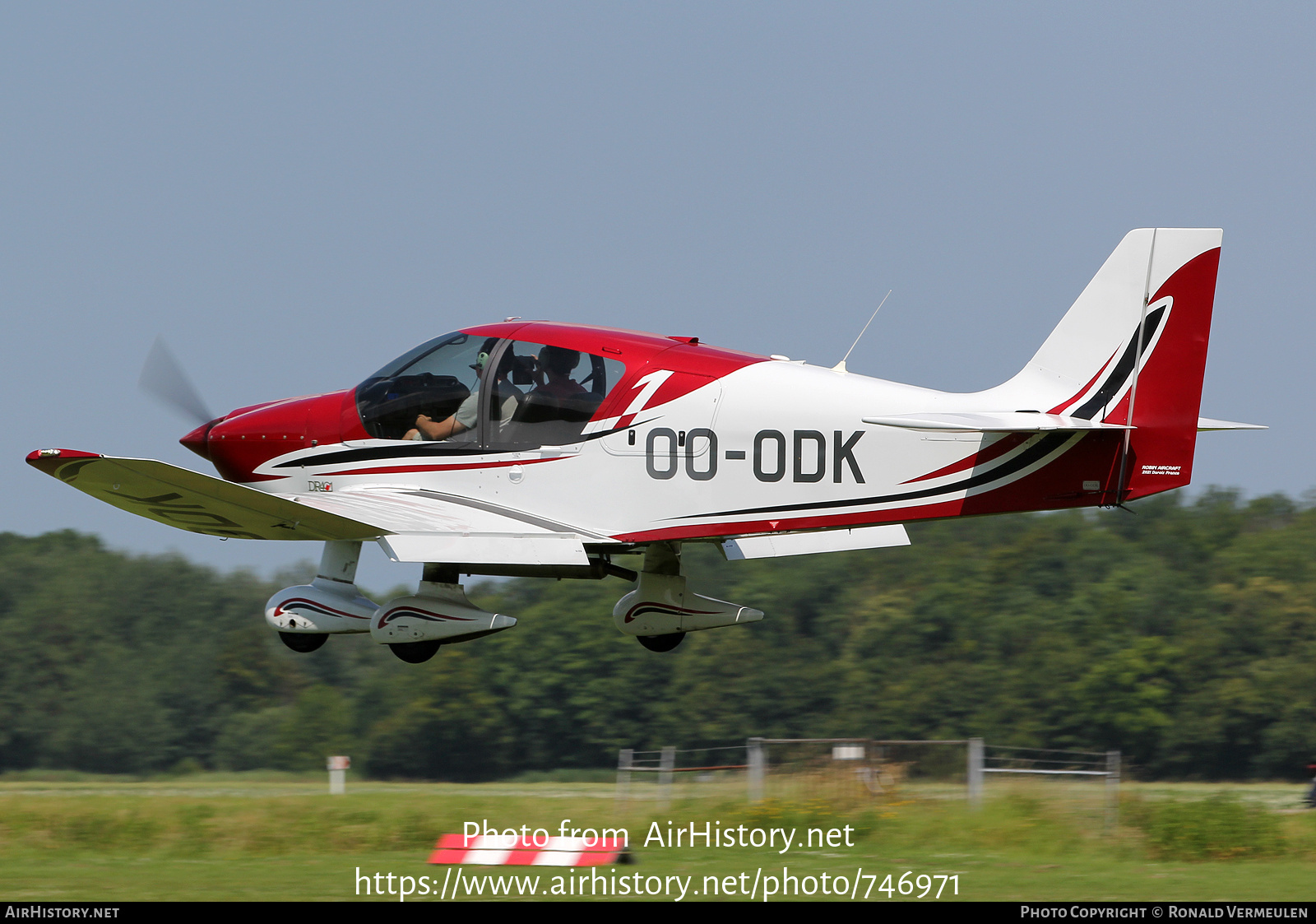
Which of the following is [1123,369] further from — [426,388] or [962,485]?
[426,388]

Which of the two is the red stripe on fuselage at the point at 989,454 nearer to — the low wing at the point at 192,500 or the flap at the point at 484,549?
the flap at the point at 484,549

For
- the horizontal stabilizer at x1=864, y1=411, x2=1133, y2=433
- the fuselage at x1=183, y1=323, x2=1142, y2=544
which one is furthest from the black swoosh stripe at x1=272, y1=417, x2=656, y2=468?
the horizontal stabilizer at x1=864, y1=411, x2=1133, y2=433

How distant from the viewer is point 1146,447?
9969 millimetres

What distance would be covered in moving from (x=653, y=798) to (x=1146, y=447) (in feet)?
21.6

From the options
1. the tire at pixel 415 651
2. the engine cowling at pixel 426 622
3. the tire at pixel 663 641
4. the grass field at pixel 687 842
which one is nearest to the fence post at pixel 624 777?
the grass field at pixel 687 842

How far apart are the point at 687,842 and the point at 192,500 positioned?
227 inches

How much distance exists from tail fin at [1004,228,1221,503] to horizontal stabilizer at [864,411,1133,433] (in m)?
0.22

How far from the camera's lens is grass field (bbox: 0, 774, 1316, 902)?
11.0 metres

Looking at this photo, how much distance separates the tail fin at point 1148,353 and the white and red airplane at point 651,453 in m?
0.01

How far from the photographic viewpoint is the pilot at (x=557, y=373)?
11086mm

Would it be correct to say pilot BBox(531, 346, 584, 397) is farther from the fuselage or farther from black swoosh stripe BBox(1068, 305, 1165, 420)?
black swoosh stripe BBox(1068, 305, 1165, 420)
